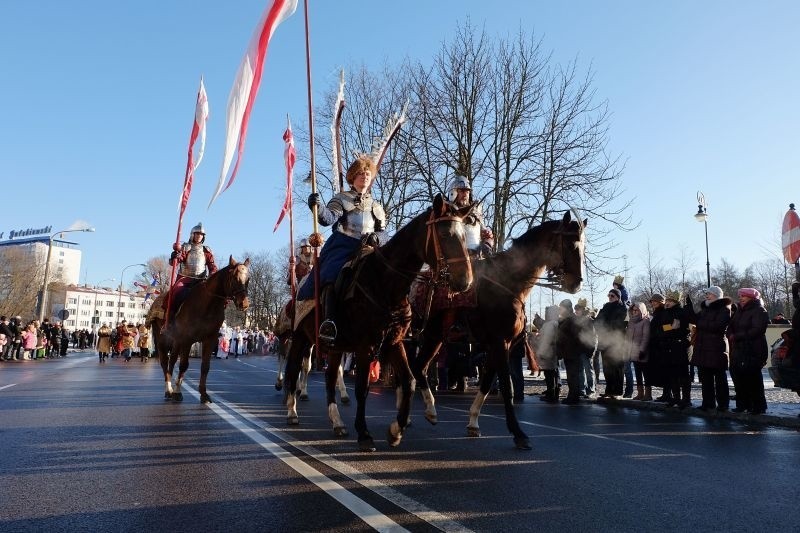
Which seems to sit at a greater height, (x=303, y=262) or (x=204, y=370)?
(x=303, y=262)

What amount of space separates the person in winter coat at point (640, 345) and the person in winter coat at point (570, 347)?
103cm

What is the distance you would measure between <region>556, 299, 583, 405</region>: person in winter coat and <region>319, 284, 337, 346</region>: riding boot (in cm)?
762

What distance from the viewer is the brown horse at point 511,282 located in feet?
24.1

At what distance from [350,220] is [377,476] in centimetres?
356

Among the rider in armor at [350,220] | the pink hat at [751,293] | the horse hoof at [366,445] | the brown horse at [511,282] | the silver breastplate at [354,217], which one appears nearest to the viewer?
the horse hoof at [366,445]

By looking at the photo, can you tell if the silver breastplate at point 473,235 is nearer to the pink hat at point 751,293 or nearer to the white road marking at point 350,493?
the white road marking at point 350,493

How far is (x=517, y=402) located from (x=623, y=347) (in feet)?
8.53

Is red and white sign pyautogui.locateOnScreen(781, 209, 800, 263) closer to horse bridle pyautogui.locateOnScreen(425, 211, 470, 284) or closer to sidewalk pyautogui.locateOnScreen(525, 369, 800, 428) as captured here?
sidewalk pyautogui.locateOnScreen(525, 369, 800, 428)

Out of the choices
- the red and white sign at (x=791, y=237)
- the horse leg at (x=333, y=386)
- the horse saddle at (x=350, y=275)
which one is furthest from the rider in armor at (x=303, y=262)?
the red and white sign at (x=791, y=237)

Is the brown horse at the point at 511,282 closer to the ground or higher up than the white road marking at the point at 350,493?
higher up

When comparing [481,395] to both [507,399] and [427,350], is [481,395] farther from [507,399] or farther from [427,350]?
[427,350]

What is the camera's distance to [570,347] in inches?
532

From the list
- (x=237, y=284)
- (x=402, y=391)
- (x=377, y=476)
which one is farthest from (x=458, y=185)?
(x=377, y=476)

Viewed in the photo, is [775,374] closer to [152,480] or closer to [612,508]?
[612,508]
